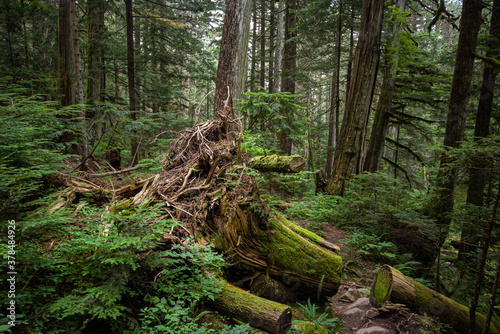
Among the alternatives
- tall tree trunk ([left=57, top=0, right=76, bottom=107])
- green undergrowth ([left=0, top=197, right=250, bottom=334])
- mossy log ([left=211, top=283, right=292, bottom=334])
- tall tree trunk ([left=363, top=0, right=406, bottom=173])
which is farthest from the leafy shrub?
tall tree trunk ([left=363, top=0, right=406, bottom=173])

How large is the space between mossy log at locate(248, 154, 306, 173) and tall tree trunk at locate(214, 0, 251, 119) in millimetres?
2342

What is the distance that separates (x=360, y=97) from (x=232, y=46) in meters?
4.17

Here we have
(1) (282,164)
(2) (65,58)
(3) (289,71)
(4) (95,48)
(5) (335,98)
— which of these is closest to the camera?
(1) (282,164)

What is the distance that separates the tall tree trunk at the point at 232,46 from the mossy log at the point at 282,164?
7.69 ft

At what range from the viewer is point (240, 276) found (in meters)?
3.61

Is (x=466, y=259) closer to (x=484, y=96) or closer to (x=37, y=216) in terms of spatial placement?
(x=484, y=96)

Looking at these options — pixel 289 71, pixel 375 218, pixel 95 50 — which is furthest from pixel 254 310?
pixel 95 50

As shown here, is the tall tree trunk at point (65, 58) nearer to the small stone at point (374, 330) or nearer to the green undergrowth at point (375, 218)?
the green undergrowth at point (375, 218)

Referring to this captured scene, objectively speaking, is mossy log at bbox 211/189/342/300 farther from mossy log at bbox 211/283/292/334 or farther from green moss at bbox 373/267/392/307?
mossy log at bbox 211/283/292/334

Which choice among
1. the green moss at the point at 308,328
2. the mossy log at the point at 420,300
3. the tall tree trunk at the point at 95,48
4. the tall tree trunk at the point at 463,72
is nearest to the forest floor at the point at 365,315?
the mossy log at the point at 420,300

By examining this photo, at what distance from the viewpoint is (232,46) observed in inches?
283

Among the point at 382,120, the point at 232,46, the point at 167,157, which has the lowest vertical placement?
the point at 167,157

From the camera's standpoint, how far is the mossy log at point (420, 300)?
3.44 meters

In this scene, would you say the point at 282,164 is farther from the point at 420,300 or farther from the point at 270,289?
the point at 420,300
